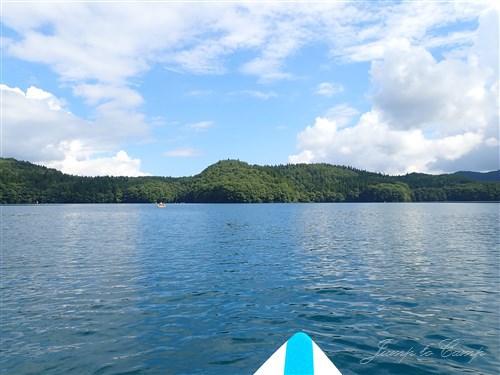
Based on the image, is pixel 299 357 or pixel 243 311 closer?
pixel 299 357

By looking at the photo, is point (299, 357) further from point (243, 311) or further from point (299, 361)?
point (243, 311)

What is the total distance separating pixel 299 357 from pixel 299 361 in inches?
3.2

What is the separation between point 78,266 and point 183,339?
24.5 metres

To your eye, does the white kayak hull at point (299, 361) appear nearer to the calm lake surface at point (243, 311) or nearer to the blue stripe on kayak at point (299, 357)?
the blue stripe on kayak at point (299, 357)

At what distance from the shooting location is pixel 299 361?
24.3 feet

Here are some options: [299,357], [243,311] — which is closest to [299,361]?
[299,357]

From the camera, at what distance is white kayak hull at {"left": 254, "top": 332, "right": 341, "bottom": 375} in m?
7.24

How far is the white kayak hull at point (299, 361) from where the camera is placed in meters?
7.24

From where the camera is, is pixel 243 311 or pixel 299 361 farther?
pixel 243 311

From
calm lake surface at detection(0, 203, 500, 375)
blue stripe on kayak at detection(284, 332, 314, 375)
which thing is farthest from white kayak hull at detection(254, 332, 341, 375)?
calm lake surface at detection(0, 203, 500, 375)

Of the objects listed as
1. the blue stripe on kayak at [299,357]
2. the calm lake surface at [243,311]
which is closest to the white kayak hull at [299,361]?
the blue stripe on kayak at [299,357]

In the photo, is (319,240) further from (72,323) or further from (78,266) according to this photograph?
(72,323)

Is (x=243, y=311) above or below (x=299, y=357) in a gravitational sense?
below

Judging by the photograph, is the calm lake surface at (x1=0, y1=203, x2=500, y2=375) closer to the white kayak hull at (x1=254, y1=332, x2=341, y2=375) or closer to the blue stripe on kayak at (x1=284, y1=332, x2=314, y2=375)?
the white kayak hull at (x1=254, y1=332, x2=341, y2=375)
